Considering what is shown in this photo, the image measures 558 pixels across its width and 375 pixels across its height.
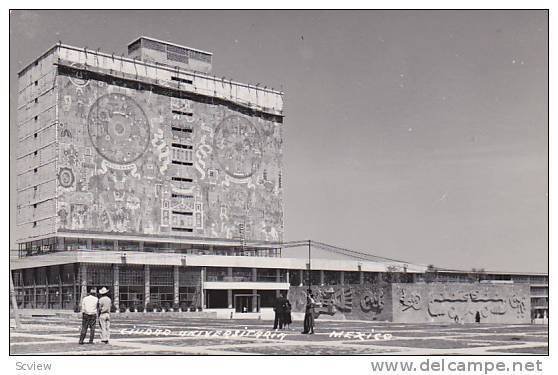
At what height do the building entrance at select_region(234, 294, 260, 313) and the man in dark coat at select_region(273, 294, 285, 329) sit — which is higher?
the man in dark coat at select_region(273, 294, 285, 329)

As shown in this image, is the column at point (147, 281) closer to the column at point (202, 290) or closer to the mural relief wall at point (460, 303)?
the column at point (202, 290)

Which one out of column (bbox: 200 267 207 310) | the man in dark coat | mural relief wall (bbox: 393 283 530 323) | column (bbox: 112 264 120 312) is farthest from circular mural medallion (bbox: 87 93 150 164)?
the man in dark coat

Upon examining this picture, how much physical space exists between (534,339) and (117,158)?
63.2 metres

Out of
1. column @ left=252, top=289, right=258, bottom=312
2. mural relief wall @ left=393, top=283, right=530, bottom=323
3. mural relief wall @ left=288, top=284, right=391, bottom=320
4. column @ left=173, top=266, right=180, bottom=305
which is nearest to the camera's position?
mural relief wall @ left=393, top=283, right=530, bottom=323

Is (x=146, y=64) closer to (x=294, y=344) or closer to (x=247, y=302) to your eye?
(x=247, y=302)

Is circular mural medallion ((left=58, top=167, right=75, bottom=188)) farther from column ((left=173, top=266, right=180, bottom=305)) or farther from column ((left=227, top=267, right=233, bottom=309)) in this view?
column ((left=227, top=267, right=233, bottom=309))

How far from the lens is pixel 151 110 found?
84.8 meters

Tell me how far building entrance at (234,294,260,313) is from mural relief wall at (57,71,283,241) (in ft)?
30.7

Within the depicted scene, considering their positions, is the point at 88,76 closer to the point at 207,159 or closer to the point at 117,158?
the point at 117,158

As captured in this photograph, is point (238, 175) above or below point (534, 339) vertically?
above

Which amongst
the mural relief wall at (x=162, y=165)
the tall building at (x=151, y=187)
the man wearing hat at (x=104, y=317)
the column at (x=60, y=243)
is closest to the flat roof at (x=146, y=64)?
the tall building at (x=151, y=187)

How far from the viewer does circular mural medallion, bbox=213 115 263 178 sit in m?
90.6
